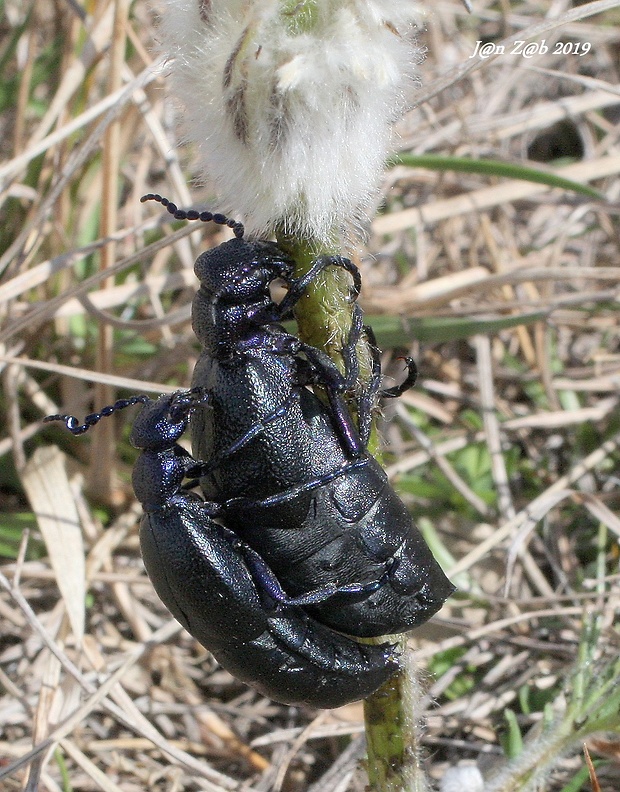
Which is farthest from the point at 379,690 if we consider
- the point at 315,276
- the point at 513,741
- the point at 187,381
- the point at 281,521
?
the point at 187,381

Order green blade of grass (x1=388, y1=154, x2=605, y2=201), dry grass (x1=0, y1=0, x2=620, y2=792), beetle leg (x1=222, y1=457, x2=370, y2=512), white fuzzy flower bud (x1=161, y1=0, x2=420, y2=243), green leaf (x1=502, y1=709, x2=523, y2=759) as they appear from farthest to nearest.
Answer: green blade of grass (x1=388, y1=154, x2=605, y2=201)
dry grass (x1=0, y1=0, x2=620, y2=792)
green leaf (x1=502, y1=709, x2=523, y2=759)
beetle leg (x1=222, y1=457, x2=370, y2=512)
white fuzzy flower bud (x1=161, y1=0, x2=420, y2=243)

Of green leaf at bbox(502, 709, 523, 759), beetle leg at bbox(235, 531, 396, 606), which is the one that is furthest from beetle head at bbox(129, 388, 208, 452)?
green leaf at bbox(502, 709, 523, 759)

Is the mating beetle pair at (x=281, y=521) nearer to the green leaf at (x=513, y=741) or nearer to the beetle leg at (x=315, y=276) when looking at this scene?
the beetle leg at (x=315, y=276)

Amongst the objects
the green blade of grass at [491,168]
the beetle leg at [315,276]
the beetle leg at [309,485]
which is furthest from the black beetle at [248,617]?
the green blade of grass at [491,168]

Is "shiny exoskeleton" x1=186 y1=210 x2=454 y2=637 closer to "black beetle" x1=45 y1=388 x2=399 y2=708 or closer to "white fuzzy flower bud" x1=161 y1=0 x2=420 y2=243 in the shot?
"black beetle" x1=45 y1=388 x2=399 y2=708

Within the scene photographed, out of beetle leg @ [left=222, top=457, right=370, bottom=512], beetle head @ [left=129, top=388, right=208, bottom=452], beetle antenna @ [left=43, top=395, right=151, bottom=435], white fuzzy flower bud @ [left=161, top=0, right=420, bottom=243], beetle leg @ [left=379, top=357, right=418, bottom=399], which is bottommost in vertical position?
beetle leg @ [left=222, top=457, right=370, bottom=512]

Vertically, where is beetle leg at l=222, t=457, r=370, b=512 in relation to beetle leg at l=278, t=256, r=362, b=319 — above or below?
below

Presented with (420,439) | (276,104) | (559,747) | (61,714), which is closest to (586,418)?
(420,439)
